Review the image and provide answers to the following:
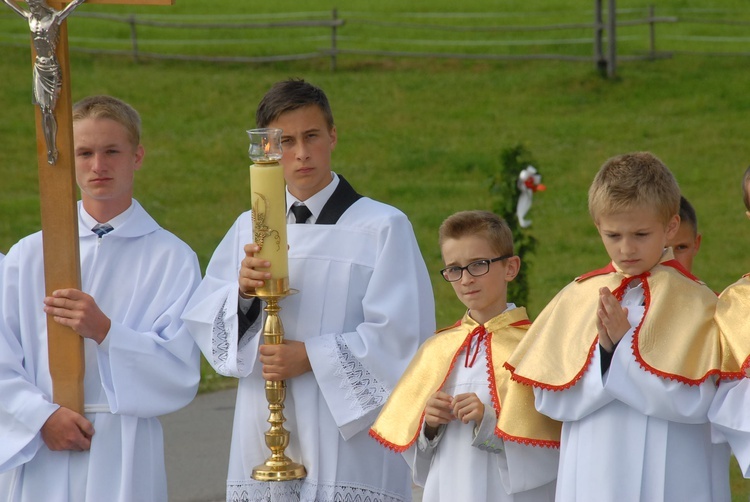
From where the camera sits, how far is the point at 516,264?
3.87 meters

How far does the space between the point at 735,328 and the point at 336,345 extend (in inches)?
49.9

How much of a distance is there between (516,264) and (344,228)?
2.02 feet

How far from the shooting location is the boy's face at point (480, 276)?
379 centimetres

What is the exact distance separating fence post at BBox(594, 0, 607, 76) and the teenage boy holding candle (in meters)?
15.3

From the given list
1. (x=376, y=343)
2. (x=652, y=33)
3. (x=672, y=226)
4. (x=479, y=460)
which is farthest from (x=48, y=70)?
(x=652, y=33)

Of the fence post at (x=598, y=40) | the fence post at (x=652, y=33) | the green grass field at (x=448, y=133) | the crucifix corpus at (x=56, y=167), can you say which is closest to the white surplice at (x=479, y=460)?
the crucifix corpus at (x=56, y=167)

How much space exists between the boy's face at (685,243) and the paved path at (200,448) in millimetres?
2275

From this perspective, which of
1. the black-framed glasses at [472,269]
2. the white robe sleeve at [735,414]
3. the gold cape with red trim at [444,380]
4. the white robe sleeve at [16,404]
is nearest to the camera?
the white robe sleeve at [735,414]

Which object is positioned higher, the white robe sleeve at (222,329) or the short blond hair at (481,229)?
the short blond hair at (481,229)

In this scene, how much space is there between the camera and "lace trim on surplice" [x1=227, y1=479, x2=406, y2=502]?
4047 mm

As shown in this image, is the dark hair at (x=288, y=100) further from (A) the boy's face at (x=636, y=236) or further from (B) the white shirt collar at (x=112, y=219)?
(A) the boy's face at (x=636, y=236)

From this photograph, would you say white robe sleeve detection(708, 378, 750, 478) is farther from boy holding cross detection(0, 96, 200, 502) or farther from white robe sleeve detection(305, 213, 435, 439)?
boy holding cross detection(0, 96, 200, 502)

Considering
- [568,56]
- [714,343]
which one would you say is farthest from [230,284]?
[568,56]

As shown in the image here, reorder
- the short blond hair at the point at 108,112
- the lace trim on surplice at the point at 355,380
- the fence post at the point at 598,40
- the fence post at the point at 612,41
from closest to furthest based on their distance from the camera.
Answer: the lace trim on surplice at the point at 355,380, the short blond hair at the point at 108,112, the fence post at the point at 612,41, the fence post at the point at 598,40
